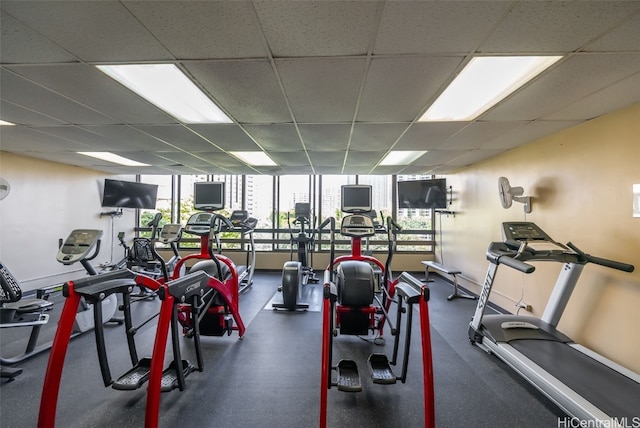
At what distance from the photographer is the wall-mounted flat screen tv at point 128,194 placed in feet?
18.4

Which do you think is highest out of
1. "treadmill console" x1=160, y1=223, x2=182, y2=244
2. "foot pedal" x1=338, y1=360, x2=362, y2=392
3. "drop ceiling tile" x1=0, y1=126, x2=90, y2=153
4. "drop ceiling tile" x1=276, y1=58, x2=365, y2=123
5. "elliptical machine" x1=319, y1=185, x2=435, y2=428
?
"drop ceiling tile" x1=276, y1=58, x2=365, y2=123

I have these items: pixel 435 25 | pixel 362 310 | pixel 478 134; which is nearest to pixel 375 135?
pixel 478 134

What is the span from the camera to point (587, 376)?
2.00m

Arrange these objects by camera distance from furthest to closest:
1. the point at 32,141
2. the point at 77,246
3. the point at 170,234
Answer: the point at 170,234 < the point at 32,141 < the point at 77,246

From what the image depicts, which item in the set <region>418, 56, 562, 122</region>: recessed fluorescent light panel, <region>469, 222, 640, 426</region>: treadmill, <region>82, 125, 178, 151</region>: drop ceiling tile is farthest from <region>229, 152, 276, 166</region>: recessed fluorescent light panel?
<region>469, 222, 640, 426</region>: treadmill

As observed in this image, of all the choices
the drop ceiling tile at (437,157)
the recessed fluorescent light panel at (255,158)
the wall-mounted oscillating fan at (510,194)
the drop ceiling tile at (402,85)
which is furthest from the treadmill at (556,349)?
the recessed fluorescent light panel at (255,158)

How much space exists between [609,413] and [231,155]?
4.88 m

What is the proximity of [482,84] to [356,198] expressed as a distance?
76.8 inches

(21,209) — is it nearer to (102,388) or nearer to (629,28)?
(102,388)

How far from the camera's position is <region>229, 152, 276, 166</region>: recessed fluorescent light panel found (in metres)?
4.18

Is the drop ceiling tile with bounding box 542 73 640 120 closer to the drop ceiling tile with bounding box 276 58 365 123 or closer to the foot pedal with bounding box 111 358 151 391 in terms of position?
the drop ceiling tile with bounding box 276 58 365 123

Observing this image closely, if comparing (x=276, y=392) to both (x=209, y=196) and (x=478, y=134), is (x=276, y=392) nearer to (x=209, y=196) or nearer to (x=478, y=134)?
(x=209, y=196)

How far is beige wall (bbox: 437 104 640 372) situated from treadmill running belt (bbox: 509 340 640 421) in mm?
416

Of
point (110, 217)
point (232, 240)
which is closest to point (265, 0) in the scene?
point (232, 240)
